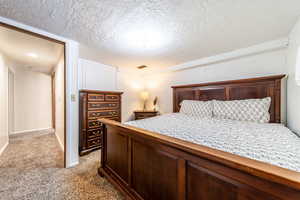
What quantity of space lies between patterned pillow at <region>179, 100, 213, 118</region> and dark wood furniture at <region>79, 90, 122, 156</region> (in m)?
1.74

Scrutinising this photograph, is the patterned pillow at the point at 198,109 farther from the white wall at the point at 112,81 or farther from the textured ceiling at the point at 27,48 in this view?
the textured ceiling at the point at 27,48

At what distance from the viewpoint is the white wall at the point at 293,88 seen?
149cm

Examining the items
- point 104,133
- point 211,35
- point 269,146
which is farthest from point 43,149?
point 211,35

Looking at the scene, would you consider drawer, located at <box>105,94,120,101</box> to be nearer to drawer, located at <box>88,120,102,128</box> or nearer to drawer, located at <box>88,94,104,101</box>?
drawer, located at <box>88,94,104,101</box>

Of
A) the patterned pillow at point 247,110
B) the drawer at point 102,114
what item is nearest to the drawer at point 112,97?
the drawer at point 102,114

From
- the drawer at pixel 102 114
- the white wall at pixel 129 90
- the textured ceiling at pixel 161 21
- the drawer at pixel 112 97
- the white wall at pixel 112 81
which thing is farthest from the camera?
the white wall at pixel 129 90

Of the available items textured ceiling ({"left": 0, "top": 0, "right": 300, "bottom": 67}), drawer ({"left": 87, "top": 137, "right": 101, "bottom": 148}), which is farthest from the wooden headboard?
drawer ({"left": 87, "top": 137, "right": 101, "bottom": 148})

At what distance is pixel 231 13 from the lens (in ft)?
4.48

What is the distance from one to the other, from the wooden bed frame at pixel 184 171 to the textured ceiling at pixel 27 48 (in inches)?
77.3

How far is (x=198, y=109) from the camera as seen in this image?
2.38 m

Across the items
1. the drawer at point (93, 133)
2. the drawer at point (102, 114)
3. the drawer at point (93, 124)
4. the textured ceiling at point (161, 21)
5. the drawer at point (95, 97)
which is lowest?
the drawer at point (93, 133)

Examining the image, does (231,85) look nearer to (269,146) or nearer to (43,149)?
(269,146)

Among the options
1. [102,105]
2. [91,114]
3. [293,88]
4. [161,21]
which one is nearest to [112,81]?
[102,105]

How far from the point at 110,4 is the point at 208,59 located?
2.25 metres
